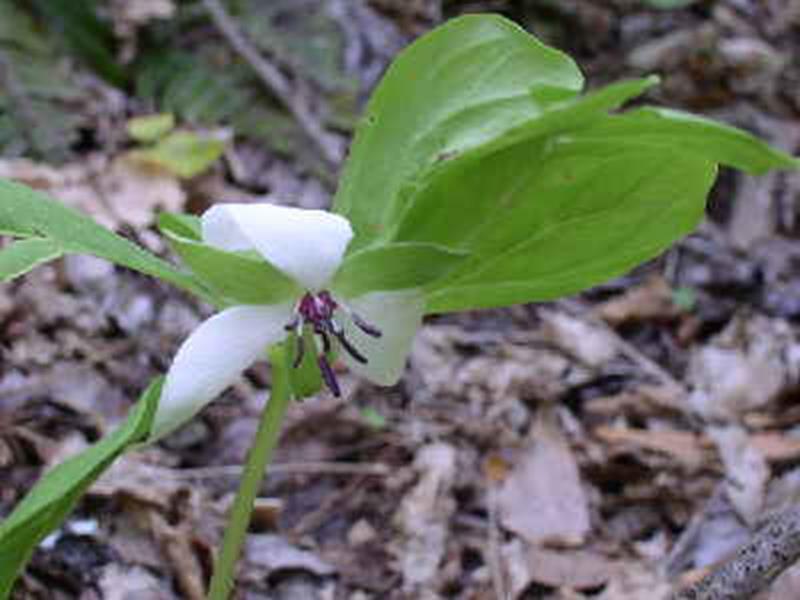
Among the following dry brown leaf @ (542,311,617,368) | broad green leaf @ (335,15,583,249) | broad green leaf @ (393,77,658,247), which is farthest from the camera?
dry brown leaf @ (542,311,617,368)

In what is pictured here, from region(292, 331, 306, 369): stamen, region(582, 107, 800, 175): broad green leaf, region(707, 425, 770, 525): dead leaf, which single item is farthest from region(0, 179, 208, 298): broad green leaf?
region(707, 425, 770, 525): dead leaf

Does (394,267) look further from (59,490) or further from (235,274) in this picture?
(59,490)

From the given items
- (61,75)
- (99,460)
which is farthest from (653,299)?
(99,460)

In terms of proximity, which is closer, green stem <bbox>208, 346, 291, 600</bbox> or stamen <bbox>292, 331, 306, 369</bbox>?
stamen <bbox>292, 331, 306, 369</bbox>

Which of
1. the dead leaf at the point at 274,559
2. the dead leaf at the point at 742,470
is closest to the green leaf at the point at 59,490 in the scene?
the dead leaf at the point at 274,559

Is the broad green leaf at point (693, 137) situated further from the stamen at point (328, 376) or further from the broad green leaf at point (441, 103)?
the stamen at point (328, 376)

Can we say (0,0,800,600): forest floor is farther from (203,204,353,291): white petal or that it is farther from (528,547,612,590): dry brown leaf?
(203,204,353,291): white petal

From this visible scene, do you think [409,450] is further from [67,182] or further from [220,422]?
[67,182]

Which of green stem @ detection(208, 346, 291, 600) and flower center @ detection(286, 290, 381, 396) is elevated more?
flower center @ detection(286, 290, 381, 396)
